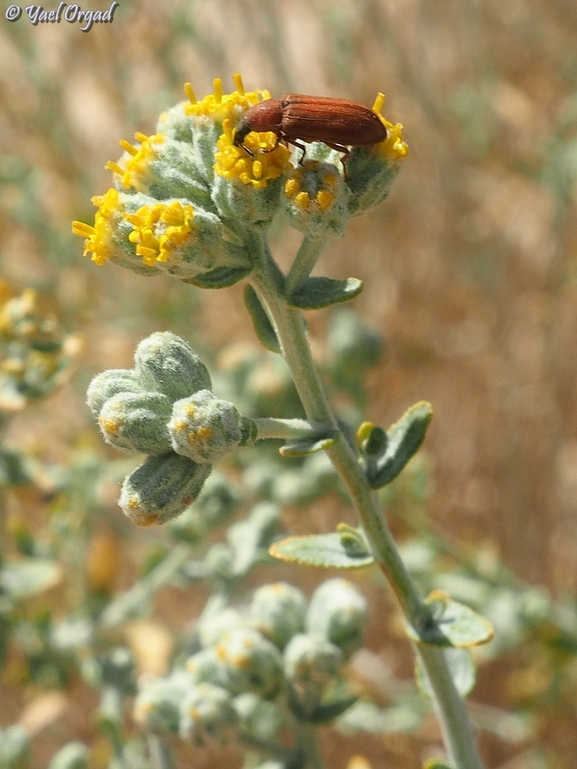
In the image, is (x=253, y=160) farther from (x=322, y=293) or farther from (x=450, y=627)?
(x=450, y=627)

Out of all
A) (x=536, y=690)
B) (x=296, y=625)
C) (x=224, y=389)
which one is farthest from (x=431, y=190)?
(x=296, y=625)

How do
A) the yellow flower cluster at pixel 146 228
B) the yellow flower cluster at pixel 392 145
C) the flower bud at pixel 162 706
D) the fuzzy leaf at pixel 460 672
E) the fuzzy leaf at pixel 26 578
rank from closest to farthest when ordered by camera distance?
the yellow flower cluster at pixel 146 228 < the yellow flower cluster at pixel 392 145 < the fuzzy leaf at pixel 460 672 < the flower bud at pixel 162 706 < the fuzzy leaf at pixel 26 578

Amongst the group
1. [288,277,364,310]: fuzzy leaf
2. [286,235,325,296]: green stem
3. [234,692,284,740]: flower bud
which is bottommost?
[234,692,284,740]: flower bud

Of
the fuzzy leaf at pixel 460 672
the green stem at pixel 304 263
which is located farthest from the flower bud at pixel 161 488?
the fuzzy leaf at pixel 460 672

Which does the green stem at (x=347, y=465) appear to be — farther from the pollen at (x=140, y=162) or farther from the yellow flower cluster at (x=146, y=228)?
the pollen at (x=140, y=162)

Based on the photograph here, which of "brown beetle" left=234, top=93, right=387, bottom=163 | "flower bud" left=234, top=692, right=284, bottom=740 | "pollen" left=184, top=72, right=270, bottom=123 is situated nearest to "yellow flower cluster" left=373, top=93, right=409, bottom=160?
"brown beetle" left=234, top=93, right=387, bottom=163

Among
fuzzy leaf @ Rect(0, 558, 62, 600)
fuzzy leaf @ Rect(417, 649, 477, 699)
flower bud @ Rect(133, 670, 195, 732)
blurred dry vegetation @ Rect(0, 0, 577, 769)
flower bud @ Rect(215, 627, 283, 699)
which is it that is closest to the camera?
fuzzy leaf @ Rect(417, 649, 477, 699)

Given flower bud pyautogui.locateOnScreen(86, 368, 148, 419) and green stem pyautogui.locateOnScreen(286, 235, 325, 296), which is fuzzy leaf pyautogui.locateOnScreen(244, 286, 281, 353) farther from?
flower bud pyautogui.locateOnScreen(86, 368, 148, 419)
